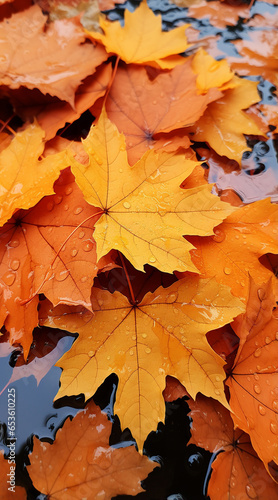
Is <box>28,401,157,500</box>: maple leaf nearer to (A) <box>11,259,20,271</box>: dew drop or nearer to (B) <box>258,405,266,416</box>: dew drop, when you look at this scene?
(B) <box>258,405,266,416</box>: dew drop

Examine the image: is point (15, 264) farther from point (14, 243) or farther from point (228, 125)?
point (228, 125)

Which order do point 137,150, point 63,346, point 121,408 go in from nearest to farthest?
point 121,408 → point 63,346 → point 137,150

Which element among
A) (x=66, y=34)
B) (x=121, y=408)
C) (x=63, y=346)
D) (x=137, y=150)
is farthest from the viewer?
(x=66, y=34)

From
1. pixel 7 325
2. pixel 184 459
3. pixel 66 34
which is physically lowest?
pixel 184 459

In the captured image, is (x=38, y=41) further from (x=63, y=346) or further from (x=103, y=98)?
(x=63, y=346)

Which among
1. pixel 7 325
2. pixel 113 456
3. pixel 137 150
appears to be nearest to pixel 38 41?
pixel 137 150

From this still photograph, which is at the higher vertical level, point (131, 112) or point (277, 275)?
point (131, 112)

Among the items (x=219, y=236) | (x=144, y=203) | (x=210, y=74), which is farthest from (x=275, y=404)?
(x=210, y=74)
